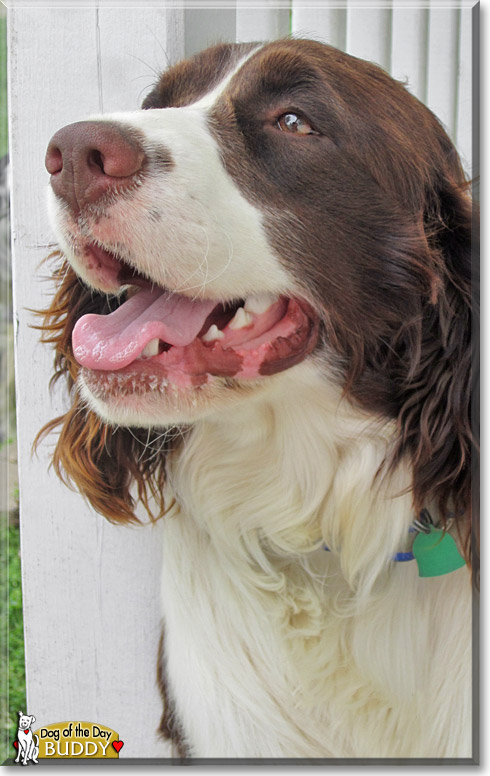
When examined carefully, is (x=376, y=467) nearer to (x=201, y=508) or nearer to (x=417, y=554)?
(x=417, y=554)

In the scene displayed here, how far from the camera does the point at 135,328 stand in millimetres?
1304

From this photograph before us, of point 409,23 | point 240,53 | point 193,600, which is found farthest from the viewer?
point 409,23

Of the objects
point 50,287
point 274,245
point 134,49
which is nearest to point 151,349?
point 274,245

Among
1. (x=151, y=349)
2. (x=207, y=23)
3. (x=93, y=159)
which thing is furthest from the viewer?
(x=207, y=23)

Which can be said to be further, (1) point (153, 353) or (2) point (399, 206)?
(2) point (399, 206)

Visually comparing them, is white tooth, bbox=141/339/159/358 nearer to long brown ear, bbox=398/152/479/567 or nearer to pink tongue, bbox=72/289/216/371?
pink tongue, bbox=72/289/216/371

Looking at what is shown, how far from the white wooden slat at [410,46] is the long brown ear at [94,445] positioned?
97 centimetres

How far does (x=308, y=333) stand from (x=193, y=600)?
0.67 meters

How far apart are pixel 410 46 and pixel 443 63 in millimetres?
108

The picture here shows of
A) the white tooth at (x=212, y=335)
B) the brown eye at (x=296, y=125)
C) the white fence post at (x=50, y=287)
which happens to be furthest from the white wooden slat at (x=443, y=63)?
the white tooth at (x=212, y=335)

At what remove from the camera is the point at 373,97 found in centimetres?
141

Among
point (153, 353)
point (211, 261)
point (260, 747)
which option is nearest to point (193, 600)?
point (260, 747)

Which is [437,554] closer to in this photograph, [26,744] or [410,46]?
[26,744]

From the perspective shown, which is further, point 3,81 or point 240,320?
point 3,81
